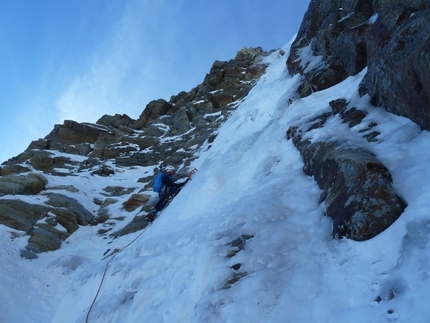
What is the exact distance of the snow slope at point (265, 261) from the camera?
4004mm

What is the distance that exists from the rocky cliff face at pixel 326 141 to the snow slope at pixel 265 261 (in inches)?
10.7

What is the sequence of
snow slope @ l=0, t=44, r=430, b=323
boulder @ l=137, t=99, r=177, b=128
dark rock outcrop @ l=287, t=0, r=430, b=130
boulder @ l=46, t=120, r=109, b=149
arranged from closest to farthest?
1. snow slope @ l=0, t=44, r=430, b=323
2. dark rock outcrop @ l=287, t=0, r=430, b=130
3. boulder @ l=46, t=120, r=109, b=149
4. boulder @ l=137, t=99, r=177, b=128

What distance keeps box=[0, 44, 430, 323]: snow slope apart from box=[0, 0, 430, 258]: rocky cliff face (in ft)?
0.89

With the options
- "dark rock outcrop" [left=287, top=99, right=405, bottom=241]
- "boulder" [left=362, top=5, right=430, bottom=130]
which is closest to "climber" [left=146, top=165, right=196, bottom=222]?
"dark rock outcrop" [left=287, top=99, right=405, bottom=241]

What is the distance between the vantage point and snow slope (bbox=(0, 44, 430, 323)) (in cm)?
400

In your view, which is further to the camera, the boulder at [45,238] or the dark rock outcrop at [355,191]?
the boulder at [45,238]

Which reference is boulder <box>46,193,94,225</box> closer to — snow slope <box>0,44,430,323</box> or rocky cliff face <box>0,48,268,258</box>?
rocky cliff face <box>0,48,268,258</box>

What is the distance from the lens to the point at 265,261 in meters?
5.30

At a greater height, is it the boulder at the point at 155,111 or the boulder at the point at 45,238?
the boulder at the point at 155,111

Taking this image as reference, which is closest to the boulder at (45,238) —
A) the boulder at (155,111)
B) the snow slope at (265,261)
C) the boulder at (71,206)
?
the snow slope at (265,261)

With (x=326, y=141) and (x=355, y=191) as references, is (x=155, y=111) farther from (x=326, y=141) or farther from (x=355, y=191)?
(x=355, y=191)

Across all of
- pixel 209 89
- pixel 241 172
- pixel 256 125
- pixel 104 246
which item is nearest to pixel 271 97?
pixel 256 125

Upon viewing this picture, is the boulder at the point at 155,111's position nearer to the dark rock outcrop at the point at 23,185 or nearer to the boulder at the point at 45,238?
the dark rock outcrop at the point at 23,185

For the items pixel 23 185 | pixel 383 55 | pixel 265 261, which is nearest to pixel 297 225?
pixel 265 261
